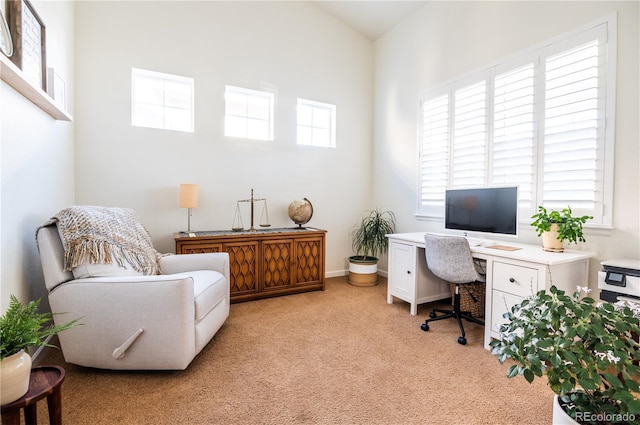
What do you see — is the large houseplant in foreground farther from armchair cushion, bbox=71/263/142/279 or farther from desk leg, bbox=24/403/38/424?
desk leg, bbox=24/403/38/424

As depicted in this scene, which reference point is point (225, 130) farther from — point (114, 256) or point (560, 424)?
point (560, 424)

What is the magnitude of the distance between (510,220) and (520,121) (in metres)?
0.99

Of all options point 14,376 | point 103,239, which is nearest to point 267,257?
point 103,239

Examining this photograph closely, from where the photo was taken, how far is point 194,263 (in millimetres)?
2494

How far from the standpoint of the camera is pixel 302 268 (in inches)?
141

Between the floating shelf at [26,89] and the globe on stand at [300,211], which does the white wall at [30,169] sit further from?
the globe on stand at [300,211]

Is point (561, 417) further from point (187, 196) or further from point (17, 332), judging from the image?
point (187, 196)

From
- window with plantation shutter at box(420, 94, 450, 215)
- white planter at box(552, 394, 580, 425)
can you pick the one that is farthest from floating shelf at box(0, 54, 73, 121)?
window with plantation shutter at box(420, 94, 450, 215)

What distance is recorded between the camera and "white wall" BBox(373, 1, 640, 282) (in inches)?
81.8

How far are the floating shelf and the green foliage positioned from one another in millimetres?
3271

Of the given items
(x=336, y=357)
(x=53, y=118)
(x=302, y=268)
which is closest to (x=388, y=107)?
(x=302, y=268)

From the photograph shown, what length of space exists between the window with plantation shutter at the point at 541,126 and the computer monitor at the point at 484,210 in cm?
26

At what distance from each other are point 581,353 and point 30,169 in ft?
9.53

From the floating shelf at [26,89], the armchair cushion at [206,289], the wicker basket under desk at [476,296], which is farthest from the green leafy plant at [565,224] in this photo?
the floating shelf at [26,89]
